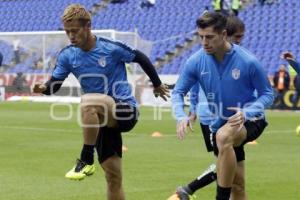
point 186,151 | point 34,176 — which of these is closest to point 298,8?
point 186,151

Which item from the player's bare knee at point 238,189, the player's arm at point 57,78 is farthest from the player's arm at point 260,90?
the player's arm at point 57,78

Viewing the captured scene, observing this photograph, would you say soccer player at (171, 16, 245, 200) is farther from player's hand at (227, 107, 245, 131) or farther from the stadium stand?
the stadium stand

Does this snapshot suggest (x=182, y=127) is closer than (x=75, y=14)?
Yes

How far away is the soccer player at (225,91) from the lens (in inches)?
258

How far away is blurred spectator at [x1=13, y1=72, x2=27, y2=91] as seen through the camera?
110 feet

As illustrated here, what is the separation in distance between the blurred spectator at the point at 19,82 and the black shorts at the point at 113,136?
26.8 m

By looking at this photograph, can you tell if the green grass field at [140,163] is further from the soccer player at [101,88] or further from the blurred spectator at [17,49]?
the blurred spectator at [17,49]

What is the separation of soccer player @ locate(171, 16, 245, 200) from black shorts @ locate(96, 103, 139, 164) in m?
0.57

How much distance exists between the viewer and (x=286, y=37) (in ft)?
107

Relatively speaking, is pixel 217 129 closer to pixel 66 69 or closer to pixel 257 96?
pixel 257 96

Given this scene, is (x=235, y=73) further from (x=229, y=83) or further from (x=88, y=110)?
(x=88, y=110)

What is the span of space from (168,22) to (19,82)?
781 cm

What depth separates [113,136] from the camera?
7219 millimetres

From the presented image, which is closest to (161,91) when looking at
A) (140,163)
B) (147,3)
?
(140,163)
